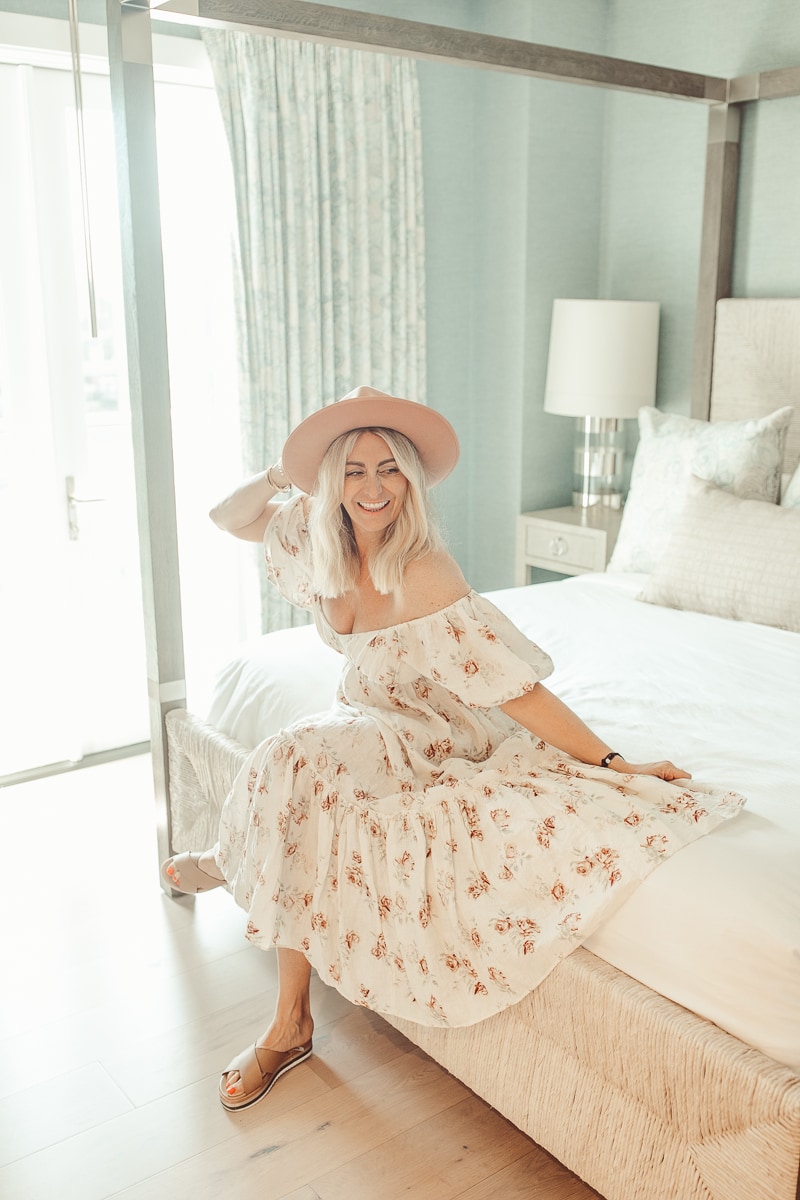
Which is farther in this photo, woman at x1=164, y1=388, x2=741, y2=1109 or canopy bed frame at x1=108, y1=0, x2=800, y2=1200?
woman at x1=164, y1=388, x2=741, y2=1109

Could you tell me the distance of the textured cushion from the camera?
2.75 m

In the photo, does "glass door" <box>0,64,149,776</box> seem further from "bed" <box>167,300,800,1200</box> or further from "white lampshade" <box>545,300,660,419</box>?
"white lampshade" <box>545,300,660,419</box>

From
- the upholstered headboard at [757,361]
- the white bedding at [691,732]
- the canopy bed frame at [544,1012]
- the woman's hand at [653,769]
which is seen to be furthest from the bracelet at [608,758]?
the upholstered headboard at [757,361]

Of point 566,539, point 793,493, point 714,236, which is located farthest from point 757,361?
point 566,539

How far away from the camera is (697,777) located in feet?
6.32

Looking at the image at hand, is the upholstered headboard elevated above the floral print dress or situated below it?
above

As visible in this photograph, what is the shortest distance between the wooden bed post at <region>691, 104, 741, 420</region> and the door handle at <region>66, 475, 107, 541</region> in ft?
6.62

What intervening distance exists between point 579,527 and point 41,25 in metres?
2.24

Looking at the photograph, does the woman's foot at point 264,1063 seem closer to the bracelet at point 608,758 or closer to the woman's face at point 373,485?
the bracelet at point 608,758

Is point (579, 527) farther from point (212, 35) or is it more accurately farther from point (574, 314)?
point (212, 35)

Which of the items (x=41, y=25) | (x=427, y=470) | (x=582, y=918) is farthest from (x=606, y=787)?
(x=41, y=25)

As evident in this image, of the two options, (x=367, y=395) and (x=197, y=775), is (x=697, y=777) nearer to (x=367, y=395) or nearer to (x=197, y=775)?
(x=367, y=395)

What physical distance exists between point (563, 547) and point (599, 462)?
0.37 m

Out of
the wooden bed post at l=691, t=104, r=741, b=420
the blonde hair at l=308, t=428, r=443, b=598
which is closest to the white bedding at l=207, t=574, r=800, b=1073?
the blonde hair at l=308, t=428, r=443, b=598
